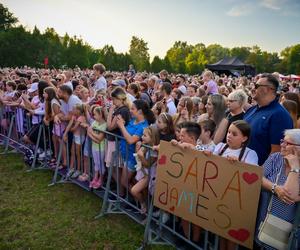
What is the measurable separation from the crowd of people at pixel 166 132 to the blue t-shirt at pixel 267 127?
0.01 meters

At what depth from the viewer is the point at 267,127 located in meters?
3.88

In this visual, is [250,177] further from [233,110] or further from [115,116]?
[115,116]

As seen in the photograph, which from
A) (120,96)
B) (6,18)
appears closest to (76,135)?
(120,96)

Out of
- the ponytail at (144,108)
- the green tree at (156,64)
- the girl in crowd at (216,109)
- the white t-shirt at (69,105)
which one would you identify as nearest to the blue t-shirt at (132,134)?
the ponytail at (144,108)

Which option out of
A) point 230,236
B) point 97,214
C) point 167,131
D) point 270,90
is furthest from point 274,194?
point 97,214

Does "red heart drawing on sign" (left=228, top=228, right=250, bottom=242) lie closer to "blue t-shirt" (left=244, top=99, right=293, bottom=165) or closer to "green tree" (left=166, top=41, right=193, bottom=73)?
"blue t-shirt" (left=244, top=99, right=293, bottom=165)

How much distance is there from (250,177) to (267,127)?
1.14 metres

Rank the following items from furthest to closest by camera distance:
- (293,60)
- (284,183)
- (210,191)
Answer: (293,60), (210,191), (284,183)

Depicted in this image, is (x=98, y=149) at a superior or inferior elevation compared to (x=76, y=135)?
inferior

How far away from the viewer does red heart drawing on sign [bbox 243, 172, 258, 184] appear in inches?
117

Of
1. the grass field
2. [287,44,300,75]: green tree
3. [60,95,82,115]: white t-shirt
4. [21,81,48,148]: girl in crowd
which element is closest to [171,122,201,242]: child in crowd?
the grass field

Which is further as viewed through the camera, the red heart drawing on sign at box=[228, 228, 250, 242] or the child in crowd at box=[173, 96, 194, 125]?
the child in crowd at box=[173, 96, 194, 125]

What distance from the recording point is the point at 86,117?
6289mm

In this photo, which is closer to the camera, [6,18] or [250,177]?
[250,177]
